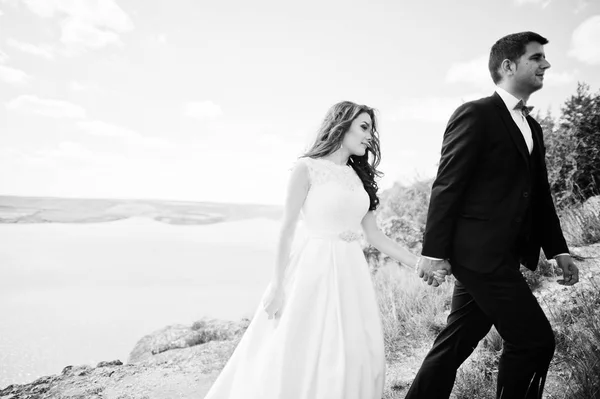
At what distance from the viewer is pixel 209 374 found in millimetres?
4473

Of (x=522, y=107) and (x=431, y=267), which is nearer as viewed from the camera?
(x=431, y=267)

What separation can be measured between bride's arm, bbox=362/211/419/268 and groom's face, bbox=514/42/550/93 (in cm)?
117

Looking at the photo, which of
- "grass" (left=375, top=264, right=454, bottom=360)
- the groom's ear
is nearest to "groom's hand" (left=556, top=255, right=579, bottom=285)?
the groom's ear

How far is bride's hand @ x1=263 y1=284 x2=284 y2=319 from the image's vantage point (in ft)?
8.33

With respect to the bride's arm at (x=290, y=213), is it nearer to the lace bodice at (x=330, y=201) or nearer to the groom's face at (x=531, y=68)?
the lace bodice at (x=330, y=201)

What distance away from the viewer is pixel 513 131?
2.16 m

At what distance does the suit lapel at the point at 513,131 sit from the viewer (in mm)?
2125

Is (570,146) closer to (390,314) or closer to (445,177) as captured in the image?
(390,314)

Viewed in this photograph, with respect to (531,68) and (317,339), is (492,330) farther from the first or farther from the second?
(531,68)

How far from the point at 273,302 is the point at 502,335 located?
1252 mm

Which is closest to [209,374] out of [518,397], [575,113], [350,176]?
[350,176]

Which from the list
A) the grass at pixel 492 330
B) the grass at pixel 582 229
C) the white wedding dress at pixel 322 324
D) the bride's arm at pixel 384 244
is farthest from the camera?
the grass at pixel 582 229

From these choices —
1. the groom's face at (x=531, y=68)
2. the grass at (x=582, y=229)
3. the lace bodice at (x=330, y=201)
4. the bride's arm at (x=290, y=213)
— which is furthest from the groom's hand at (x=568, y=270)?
the grass at (x=582, y=229)

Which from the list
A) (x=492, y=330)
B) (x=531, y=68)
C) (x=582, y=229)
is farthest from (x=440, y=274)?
(x=582, y=229)
